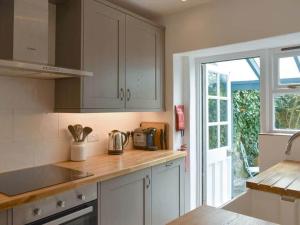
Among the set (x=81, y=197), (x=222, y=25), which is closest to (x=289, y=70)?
(x=222, y=25)

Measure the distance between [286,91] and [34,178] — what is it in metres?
2.19

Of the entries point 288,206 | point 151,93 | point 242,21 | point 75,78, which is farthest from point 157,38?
point 288,206

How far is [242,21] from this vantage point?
88.2 inches

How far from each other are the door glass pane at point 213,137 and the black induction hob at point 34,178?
5.60 ft

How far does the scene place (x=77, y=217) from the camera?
1.61m

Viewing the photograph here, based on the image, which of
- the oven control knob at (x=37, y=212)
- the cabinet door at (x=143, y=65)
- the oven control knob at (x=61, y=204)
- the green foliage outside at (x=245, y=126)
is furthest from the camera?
the green foliage outside at (x=245, y=126)

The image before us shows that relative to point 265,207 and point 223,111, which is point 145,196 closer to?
point 265,207

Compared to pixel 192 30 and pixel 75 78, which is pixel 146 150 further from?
pixel 192 30

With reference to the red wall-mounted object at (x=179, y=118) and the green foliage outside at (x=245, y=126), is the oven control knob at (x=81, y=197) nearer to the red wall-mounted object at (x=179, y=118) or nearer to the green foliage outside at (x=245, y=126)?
the red wall-mounted object at (x=179, y=118)

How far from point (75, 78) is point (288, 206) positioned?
1869 millimetres

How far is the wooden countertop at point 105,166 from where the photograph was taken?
1.33 m

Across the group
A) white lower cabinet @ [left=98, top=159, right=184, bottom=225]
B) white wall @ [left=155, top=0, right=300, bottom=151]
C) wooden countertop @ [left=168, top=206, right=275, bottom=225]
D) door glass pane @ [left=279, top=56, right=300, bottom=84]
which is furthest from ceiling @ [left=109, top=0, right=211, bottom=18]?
wooden countertop @ [left=168, top=206, right=275, bottom=225]

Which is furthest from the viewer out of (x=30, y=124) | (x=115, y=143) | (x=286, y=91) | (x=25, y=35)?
(x=115, y=143)

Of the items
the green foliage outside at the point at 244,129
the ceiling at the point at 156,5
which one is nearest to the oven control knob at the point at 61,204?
the ceiling at the point at 156,5
